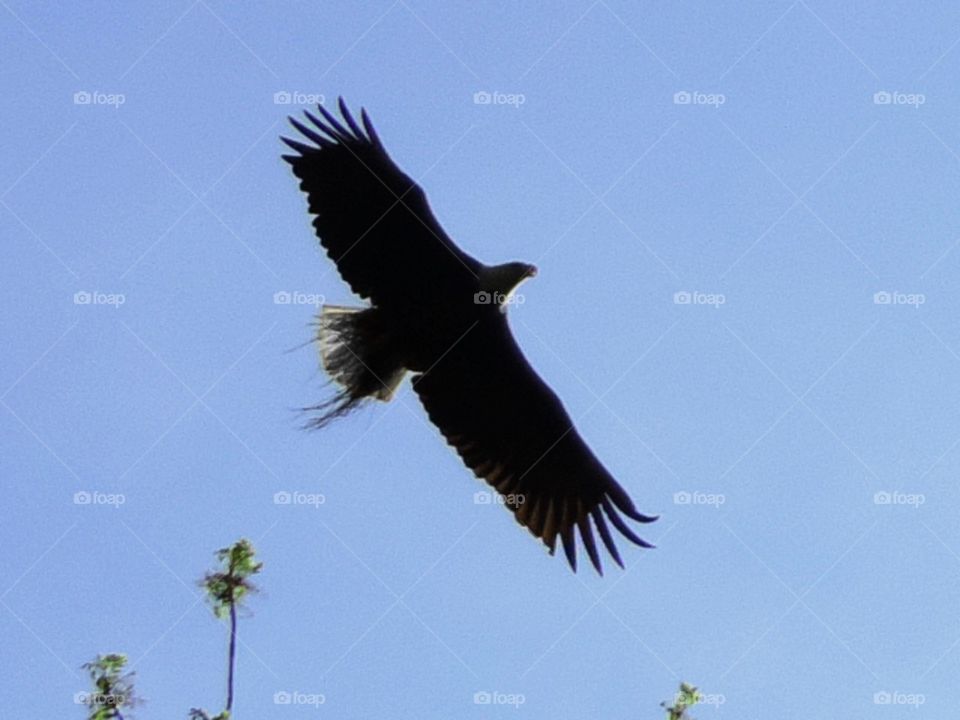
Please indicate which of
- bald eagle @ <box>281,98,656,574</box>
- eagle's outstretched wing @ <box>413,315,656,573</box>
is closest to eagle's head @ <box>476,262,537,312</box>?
bald eagle @ <box>281,98,656,574</box>

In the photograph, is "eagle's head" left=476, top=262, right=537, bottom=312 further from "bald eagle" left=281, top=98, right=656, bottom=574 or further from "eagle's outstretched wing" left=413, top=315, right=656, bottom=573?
"eagle's outstretched wing" left=413, top=315, right=656, bottom=573

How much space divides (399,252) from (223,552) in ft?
7.08

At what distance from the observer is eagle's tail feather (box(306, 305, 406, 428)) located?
10789 mm

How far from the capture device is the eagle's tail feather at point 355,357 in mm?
10789

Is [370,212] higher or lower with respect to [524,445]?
higher

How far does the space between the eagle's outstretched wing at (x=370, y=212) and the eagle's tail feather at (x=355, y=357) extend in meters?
0.39

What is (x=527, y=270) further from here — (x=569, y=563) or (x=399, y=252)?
(x=569, y=563)

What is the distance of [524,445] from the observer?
440 inches

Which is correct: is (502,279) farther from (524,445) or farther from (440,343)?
(524,445)

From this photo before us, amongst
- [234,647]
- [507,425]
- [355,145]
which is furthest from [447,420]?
[234,647]

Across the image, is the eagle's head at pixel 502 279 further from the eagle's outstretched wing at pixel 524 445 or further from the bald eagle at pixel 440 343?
the eagle's outstretched wing at pixel 524 445

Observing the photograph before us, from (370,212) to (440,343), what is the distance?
0.92 m

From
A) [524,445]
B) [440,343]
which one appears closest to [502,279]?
[440,343]

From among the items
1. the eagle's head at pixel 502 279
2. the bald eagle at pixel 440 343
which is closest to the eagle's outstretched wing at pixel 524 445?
the bald eagle at pixel 440 343
